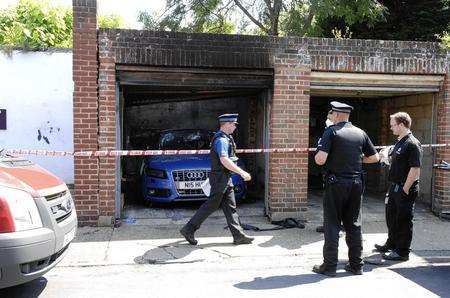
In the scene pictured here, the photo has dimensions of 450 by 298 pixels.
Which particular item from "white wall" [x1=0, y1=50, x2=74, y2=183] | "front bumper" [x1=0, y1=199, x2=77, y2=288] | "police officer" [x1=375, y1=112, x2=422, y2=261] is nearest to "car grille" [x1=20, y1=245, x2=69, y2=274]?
"front bumper" [x1=0, y1=199, x2=77, y2=288]

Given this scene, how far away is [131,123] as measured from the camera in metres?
14.3

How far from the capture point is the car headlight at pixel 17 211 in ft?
13.1

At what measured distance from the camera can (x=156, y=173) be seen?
9.07 metres

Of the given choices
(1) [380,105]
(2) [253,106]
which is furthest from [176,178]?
(1) [380,105]

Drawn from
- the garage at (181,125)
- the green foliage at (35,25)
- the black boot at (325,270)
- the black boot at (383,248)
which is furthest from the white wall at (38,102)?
the black boot at (383,248)

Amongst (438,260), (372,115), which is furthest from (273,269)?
(372,115)

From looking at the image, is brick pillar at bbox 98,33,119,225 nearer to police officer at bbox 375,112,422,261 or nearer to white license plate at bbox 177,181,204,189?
white license plate at bbox 177,181,204,189

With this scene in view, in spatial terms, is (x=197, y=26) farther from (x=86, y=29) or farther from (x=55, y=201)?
(x=55, y=201)

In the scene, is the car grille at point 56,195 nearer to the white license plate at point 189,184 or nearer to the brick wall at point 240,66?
the brick wall at point 240,66

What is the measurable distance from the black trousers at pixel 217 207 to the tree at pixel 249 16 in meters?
11.3

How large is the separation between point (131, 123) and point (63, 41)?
2878 mm

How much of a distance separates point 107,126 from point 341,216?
12.5ft

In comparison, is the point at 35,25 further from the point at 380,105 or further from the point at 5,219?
the point at 5,219

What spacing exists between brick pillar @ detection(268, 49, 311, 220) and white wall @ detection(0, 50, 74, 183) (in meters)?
4.01
